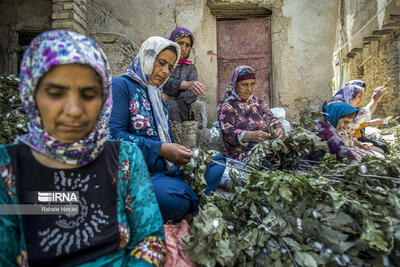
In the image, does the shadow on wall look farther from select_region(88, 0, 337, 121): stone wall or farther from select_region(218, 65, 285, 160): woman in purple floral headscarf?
select_region(218, 65, 285, 160): woman in purple floral headscarf

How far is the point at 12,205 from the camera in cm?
93

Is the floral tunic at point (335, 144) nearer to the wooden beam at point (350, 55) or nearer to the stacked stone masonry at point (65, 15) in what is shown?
the stacked stone masonry at point (65, 15)

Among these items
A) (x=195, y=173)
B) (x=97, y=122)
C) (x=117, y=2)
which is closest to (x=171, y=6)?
(x=117, y=2)

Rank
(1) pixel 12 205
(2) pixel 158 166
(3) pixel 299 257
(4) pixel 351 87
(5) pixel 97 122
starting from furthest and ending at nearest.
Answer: (4) pixel 351 87 → (2) pixel 158 166 → (3) pixel 299 257 → (5) pixel 97 122 → (1) pixel 12 205

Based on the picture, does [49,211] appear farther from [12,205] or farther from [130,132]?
[130,132]

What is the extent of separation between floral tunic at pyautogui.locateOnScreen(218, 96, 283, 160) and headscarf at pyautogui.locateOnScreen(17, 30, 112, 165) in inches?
89.4

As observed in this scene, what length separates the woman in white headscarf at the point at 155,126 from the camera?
175 centimetres

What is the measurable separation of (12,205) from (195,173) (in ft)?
3.72

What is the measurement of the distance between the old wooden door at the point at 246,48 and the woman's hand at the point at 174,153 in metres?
3.89

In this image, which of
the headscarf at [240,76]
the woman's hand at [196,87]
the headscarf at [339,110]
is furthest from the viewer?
the headscarf at [339,110]

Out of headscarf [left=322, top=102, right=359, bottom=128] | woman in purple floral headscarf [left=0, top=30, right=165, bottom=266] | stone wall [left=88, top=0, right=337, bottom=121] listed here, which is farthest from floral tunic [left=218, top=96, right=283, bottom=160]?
woman in purple floral headscarf [left=0, top=30, right=165, bottom=266]

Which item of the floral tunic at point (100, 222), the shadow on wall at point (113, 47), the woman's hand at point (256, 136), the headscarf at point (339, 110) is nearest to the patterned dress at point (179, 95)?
the shadow on wall at point (113, 47)

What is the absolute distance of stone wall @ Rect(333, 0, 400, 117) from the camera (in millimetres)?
7809

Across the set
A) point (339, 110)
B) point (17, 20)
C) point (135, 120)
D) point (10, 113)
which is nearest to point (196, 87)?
point (135, 120)
